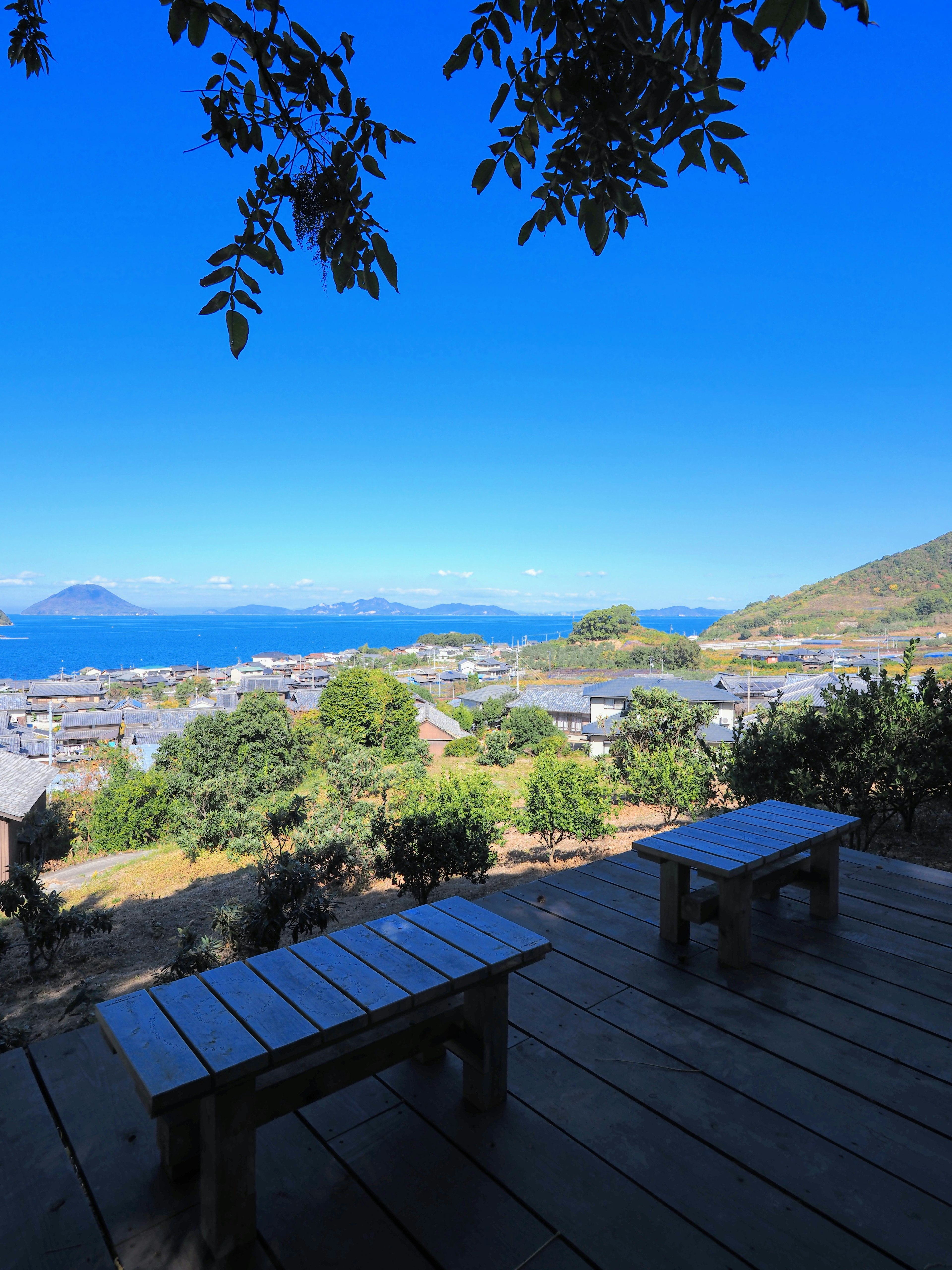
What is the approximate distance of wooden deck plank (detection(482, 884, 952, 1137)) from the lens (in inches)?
65.1

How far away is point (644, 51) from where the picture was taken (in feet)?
3.94

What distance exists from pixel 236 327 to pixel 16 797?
1383 centimetres

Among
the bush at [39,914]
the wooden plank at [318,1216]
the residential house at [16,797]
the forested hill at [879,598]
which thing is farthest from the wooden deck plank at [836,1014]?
the forested hill at [879,598]

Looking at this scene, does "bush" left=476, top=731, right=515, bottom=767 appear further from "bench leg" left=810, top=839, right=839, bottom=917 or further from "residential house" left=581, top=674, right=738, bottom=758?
"bench leg" left=810, top=839, right=839, bottom=917

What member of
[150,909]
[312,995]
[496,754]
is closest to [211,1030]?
[312,995]

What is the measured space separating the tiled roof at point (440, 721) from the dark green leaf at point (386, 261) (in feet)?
101

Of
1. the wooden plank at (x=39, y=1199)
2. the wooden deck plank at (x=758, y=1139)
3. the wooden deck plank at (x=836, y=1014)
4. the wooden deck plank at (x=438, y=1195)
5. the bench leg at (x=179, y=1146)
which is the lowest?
Answer: the wooden deck plank at (x=836, y=1014)

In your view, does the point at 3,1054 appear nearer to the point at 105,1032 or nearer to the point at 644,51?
the point at 105,1032

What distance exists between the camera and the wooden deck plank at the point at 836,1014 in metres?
1.81

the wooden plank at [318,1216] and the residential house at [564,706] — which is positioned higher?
the wooden plank at [318,1216]

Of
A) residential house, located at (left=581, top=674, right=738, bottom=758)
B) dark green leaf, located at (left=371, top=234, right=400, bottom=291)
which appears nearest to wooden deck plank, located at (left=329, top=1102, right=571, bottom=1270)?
dark green leaf, located at (left=371, top=234, right=400, bottom=291)

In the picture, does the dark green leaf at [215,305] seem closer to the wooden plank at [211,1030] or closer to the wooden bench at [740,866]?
the wooden plank at [211,1030]

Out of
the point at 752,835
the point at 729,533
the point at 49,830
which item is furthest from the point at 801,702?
the point at 729,533

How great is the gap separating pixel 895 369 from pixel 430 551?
128287 mm
